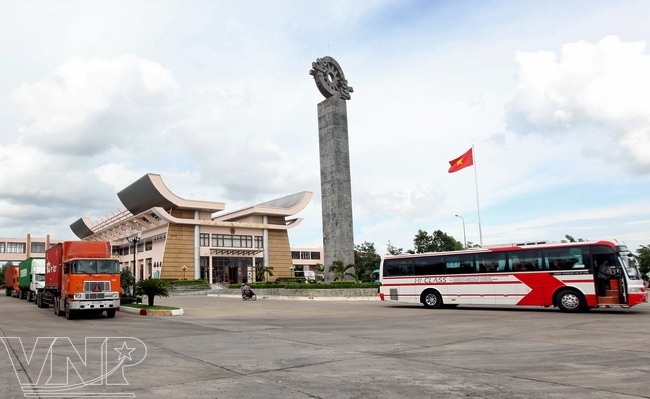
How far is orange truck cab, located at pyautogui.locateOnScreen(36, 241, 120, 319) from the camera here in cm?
2083

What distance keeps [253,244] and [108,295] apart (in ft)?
186

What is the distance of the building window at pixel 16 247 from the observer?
108 metres

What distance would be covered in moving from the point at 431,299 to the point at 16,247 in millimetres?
111534

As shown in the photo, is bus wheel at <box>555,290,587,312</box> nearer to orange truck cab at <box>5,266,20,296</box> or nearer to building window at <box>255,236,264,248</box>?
orange truck cab at <box>5,266,20,296</box>

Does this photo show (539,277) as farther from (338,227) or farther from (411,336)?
(338,227)

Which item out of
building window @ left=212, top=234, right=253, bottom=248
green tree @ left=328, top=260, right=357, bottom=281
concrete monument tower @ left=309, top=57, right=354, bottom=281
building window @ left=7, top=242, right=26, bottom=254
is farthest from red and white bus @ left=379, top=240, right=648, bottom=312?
building window @ left=7, top=242, right=26, bottom=254

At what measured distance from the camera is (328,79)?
44906 mm

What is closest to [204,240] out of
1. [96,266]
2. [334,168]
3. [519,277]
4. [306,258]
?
[334,168]

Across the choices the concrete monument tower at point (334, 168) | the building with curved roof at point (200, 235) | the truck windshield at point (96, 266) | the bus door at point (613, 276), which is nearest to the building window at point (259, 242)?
the building with curved roof at point (200, 235)

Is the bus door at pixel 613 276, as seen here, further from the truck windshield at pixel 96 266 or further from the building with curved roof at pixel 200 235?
the building with curved roof at pixel 200 235

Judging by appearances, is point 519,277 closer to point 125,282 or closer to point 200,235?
point 125,282

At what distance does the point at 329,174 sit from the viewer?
4316 cm

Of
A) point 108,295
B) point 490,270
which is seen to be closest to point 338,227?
point 490,270

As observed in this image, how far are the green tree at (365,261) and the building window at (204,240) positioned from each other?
2229cm
